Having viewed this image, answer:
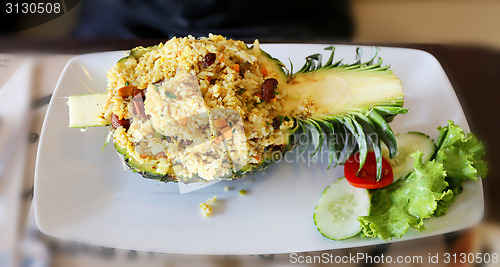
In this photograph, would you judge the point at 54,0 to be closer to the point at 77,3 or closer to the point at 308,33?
the point at 77,3

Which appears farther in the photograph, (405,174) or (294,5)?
(294,5)

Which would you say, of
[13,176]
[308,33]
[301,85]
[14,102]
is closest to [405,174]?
[301,85]

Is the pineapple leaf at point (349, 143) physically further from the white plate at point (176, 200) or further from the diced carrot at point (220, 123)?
the diced carrot at point (220, 123)

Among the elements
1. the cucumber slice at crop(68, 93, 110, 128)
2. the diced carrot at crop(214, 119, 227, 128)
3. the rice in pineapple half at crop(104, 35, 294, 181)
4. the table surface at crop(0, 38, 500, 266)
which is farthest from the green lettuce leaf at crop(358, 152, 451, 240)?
the cucumber slice at crop(68, 93, 110, 128)

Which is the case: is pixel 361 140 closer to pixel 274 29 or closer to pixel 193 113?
pixel 193 113

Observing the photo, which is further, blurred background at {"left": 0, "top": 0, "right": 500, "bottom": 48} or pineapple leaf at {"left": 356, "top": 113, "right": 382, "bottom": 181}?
blurred background at {"left": 0, "top": 0, "right": 500, "bottom": 48}

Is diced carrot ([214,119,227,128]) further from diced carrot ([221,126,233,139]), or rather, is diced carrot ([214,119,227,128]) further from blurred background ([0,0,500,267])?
blurred background ([0,0,500,267])
